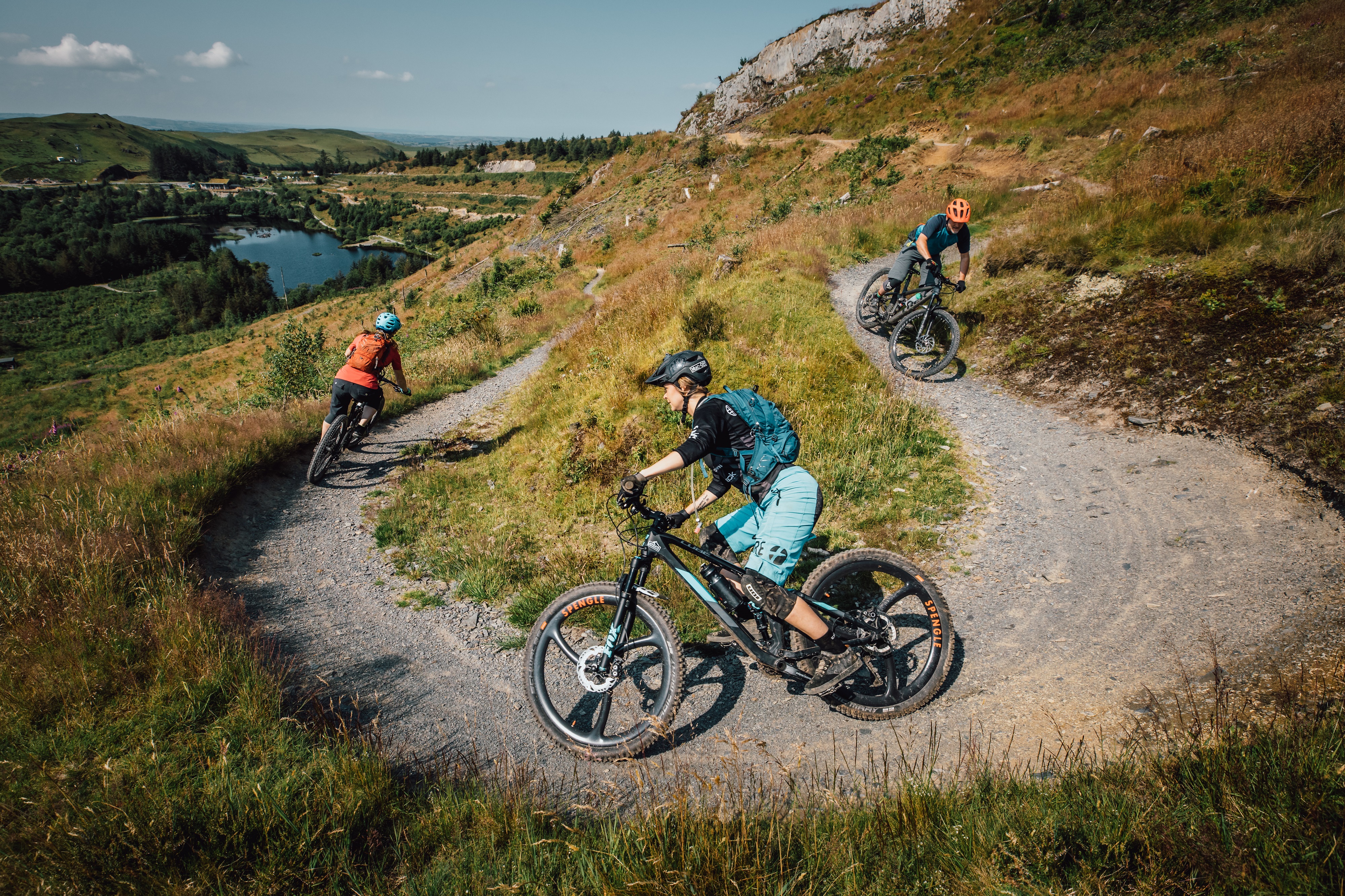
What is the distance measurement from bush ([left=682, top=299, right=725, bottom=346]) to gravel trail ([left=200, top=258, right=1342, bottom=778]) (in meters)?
5.18

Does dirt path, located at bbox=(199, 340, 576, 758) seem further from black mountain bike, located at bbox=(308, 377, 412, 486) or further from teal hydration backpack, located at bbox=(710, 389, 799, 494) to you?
teal hydration backpack, located at bbox=(710, 389, 799, 494)

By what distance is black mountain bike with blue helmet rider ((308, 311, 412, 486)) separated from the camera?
905 cm

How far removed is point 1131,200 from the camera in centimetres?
1235

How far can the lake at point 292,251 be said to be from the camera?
138000 mm

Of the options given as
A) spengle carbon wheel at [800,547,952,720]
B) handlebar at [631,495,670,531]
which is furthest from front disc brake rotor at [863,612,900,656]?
handlebar at [631,495,670,531]

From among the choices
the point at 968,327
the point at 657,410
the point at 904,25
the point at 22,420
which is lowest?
the point at 22,420

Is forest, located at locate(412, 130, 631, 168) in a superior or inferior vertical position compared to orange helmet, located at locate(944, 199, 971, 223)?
superior

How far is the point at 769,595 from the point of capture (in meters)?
4.03

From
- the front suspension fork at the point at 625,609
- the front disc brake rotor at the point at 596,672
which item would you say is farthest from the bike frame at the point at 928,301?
the front disc brake rotor at the point at 596,672

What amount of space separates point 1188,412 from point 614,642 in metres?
8.29

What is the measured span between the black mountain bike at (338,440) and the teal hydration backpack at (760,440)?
671 centimetres

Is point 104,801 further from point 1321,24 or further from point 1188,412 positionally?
point 1321,24

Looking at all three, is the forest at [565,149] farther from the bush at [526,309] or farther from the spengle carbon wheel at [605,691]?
the spengle carbon wheel at [605,691]

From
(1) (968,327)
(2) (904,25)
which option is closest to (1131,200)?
(1) (968,327)
